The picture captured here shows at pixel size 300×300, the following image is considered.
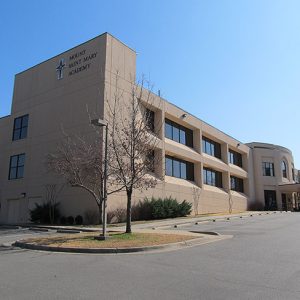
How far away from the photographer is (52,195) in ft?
106

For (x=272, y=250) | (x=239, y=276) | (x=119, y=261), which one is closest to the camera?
(x=239, y=276)

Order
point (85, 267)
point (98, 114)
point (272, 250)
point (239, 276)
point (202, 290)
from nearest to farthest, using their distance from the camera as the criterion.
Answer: point (202, 290), point (239, 276), point (85, 267), point (272, 250), point (98, 114)

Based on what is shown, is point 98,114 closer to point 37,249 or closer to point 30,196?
point 30,196

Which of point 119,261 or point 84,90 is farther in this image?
point 84,90

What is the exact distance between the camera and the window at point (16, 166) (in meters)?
36.6

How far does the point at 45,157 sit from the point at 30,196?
3.76 meters

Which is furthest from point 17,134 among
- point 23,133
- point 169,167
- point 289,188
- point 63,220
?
point 289,188

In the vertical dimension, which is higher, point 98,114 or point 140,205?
point 98,114

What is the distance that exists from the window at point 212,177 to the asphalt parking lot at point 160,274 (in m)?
34.0

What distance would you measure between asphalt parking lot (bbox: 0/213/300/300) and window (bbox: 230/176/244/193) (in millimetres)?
43340

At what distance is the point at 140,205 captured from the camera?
108 feet

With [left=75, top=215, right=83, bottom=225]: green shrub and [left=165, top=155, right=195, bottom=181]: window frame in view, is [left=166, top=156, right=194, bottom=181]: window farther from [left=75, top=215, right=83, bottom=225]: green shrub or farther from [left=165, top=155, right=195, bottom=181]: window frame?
[left=75, top=215, right=83, bottom=225]: green shrub

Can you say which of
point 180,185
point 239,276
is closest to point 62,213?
point 180,185

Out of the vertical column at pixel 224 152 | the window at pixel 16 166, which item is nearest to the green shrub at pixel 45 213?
the window at pixel 16 166
